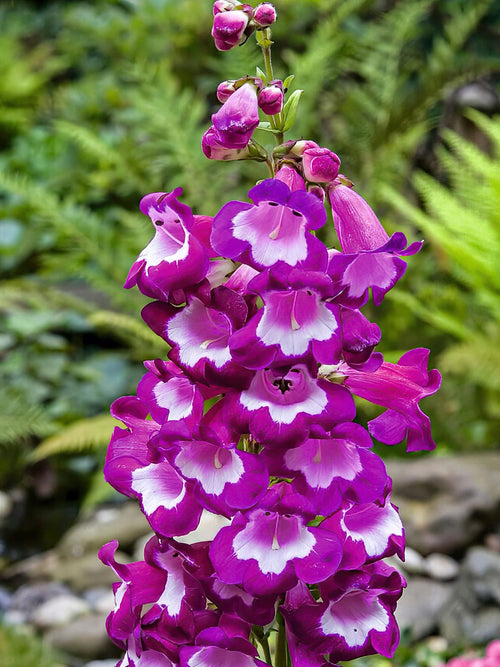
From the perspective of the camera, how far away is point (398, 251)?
2.10 feet

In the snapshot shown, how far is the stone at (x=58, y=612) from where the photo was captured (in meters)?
2.55

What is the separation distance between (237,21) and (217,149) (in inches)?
4.8

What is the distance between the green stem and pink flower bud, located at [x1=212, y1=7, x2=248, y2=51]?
1.77 ft

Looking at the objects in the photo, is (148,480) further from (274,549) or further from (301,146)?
(301,146)

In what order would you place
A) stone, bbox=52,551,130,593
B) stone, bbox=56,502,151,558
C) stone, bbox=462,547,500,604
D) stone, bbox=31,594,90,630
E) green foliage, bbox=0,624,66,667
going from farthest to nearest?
stone, bbox=56,502,151,558 < stone, bbox=52,551,130,593 < stone, bbox=31,594,90,630 < stone, bbox=462,547,500,604 < green foliage, bbox=0,624,66,667

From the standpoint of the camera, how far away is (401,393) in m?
0.74

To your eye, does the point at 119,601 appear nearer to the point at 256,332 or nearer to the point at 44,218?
the point at 256,332

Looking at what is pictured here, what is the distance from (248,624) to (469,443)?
285 cm

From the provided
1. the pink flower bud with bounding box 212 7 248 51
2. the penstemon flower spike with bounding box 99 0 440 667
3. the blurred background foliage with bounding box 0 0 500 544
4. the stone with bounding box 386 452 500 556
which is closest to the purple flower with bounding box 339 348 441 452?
the penstemon flower spike with bounding box 99 0 440 667

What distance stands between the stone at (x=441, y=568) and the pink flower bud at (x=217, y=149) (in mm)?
2142

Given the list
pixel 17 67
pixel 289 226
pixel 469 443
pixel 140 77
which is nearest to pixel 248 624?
pixel 289 226

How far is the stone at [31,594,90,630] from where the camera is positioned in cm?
255

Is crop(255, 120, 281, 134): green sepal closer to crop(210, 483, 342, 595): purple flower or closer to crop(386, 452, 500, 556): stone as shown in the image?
crop(210, 483, 342, 595): purple flower

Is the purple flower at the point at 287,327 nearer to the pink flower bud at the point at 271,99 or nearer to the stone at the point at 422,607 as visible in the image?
the pink flower bud at the point at 271,99
